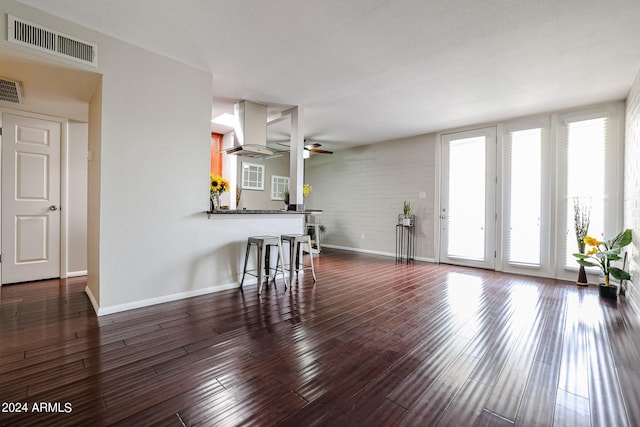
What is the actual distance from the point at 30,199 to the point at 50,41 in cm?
256

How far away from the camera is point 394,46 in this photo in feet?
9.36

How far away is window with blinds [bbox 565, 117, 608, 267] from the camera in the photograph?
4.16m

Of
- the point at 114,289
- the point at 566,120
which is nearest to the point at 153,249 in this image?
the point at 114,289

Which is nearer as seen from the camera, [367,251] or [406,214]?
[406,214]

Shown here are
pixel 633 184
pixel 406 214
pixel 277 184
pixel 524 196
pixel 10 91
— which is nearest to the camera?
pixel 10 91

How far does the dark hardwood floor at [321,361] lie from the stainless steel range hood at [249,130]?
214 centimetres

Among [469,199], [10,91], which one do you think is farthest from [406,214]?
[10,91]

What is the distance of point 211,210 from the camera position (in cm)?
350

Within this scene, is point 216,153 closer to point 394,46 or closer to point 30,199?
point 30,199

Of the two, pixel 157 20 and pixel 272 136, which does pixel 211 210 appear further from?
pixel 272 136

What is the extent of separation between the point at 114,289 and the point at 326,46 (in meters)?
3.14

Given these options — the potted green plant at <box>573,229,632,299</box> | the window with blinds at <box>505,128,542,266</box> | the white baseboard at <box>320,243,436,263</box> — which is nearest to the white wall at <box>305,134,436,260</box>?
the white baseboard at <box>320,243,436,263</box>

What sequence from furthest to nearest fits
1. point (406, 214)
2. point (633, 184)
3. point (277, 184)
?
point (277, 184) < point (406, 214) < point (633, 184)

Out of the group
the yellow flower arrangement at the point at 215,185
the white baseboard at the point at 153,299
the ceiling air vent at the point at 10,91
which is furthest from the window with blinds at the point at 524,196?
the ceiling air vent at the point at 10,91
